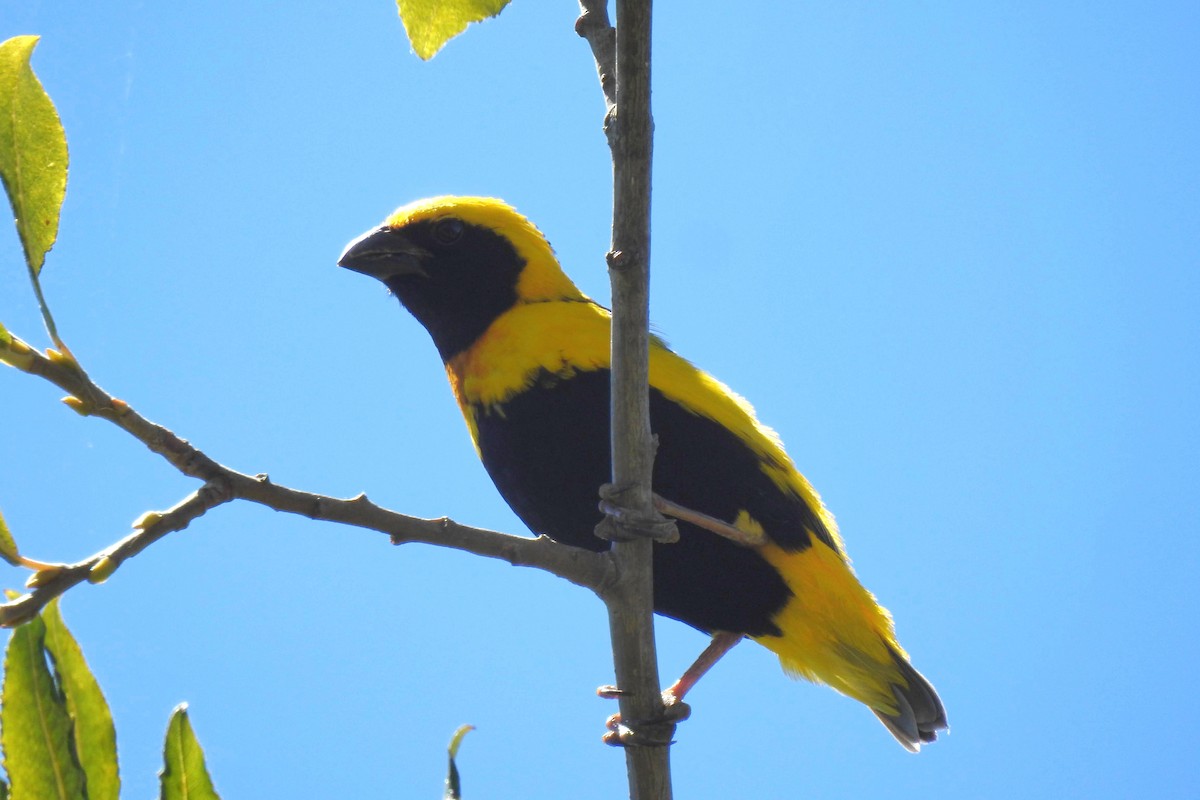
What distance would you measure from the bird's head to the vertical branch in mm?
2023

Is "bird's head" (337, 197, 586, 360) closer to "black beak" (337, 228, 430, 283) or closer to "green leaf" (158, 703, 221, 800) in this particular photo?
"black beak" (337, 228, 430, 283)

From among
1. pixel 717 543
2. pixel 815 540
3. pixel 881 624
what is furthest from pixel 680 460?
pixel 881 624

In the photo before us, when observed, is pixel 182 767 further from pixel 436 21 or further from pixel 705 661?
pixel 705 661

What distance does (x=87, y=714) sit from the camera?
155 centimetres

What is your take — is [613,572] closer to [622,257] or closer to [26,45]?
[622,257]

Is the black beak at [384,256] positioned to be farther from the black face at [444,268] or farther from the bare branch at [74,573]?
the bare branch at [74,573]

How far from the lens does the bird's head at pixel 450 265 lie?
4562mm

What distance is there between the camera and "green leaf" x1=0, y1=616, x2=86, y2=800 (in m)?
1.44

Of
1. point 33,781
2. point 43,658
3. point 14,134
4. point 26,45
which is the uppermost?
point 26,45

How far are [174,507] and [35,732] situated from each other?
33cm

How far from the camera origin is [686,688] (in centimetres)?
443

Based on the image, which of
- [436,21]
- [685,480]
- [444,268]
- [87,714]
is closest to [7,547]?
[87,714]

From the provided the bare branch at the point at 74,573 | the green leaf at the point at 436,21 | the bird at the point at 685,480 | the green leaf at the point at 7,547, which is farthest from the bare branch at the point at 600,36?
the bird at the point at 685,480

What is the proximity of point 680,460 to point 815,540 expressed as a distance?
562 mm
